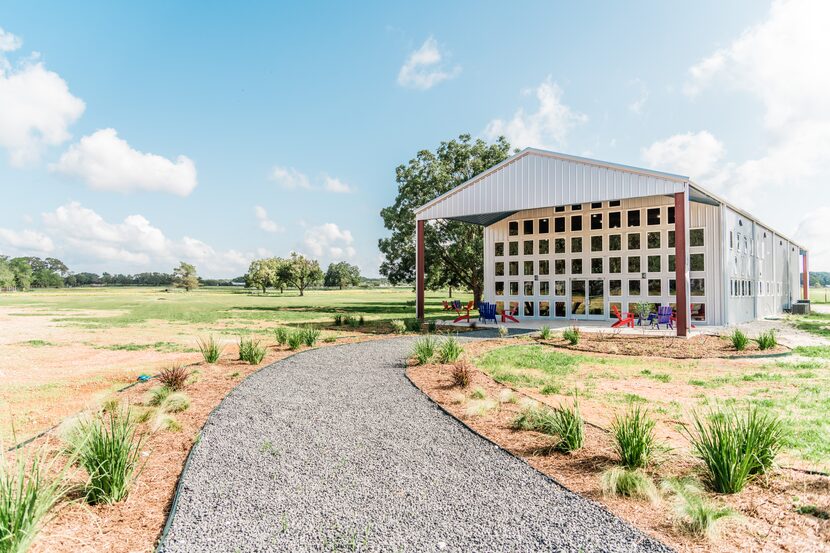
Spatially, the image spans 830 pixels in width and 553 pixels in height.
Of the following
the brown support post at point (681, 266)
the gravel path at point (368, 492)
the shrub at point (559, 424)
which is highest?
the brown support post at point (681, 266)

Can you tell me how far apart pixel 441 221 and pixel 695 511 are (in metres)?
33.0

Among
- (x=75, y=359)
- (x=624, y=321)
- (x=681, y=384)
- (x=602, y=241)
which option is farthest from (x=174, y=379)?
(x=602, y=241)

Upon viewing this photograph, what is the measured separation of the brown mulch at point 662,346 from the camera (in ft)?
42.8

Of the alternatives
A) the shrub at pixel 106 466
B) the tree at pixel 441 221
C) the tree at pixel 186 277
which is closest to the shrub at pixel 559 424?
the shrub at pixel 106 466

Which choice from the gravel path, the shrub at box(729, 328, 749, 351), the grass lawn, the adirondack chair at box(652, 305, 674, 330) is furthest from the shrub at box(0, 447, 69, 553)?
the adirondack chair at box(652, 305, 674, 330)

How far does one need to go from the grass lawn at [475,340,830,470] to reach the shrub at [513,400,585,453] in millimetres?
613

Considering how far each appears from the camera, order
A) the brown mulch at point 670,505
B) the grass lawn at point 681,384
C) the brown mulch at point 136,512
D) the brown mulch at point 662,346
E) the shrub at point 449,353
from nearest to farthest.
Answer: the brown mulch at point 670,505 < the brown mulch at point 136,512 < the grass lawn at point 681,384 < the shrub at point 449,353 < the brown mulch at point 662,346

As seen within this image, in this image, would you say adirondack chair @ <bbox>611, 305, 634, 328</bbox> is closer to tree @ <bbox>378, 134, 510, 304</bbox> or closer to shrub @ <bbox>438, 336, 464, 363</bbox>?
shrub @ <bbox>438, 336, 464, 363</bbox>

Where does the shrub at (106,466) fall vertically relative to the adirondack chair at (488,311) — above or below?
below

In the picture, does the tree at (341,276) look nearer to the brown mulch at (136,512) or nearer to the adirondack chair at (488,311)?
the adirondack chair at (488,311)

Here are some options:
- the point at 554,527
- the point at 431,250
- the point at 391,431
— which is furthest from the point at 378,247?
the point at 554,527

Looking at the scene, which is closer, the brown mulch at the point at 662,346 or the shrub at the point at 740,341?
the brown mulch at the point at 662,346

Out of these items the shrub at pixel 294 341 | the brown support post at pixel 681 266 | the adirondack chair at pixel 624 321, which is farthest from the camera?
the adirondack chair at pixel 624 321

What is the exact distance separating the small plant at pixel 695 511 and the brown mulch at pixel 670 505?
72 mm
